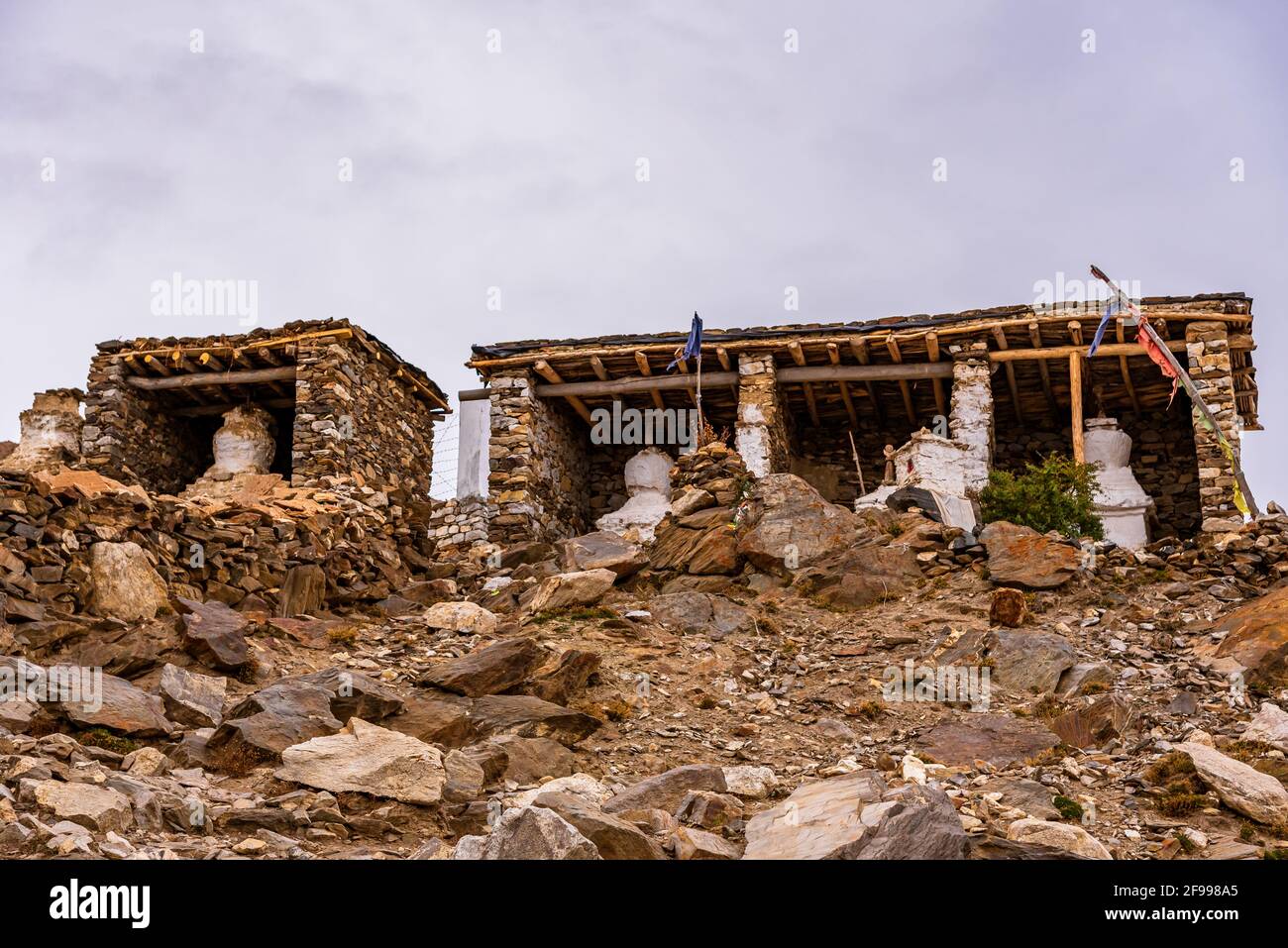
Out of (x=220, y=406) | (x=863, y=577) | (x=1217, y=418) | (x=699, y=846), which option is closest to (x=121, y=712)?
(x=699, y=846)

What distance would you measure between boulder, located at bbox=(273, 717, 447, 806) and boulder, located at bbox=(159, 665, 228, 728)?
129cm

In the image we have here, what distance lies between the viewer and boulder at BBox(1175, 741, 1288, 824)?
8023mm

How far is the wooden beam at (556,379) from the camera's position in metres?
20.4

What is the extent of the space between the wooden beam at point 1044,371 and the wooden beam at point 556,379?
24.7ft

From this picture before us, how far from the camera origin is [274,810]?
25.0ft

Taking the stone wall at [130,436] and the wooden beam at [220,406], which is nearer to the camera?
the stone wall at [130,436]

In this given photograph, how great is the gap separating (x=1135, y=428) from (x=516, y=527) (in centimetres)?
1043

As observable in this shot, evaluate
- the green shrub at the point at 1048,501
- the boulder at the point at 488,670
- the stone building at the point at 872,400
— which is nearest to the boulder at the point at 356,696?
the boulder at the point at 488,670

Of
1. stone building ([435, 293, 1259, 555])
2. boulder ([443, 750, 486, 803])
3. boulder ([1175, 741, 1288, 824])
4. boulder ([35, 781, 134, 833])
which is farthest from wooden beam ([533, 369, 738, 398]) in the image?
boulder ([35, 781, 134, 833])

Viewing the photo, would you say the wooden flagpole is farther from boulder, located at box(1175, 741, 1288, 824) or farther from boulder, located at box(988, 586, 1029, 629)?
boulder, located at box(1175, 741, 1288, 824)

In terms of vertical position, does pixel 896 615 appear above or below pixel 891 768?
above

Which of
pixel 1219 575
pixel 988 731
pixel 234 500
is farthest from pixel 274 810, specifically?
pixel 1219 575

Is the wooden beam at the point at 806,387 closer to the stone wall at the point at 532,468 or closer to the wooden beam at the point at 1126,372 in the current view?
the wooden beam at the point at 1126,372

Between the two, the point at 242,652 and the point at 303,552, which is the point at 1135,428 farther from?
the point at 242,652
